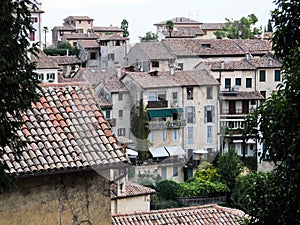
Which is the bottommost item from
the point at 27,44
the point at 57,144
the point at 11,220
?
the point at 11,220

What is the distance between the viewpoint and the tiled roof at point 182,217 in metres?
8.12

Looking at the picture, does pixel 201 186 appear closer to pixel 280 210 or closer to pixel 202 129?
pixel 202 129

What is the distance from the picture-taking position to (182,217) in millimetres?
8297

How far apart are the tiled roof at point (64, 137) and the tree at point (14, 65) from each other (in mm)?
685

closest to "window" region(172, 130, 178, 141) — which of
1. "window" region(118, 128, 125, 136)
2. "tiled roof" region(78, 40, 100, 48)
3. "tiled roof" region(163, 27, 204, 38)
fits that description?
"window" region(118, 128, 125, 136)

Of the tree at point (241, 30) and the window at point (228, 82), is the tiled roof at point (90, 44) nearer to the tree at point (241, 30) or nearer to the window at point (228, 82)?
the window at point (228, 82)

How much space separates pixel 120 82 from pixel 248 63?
15.5 m

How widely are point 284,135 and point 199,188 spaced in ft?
51.8

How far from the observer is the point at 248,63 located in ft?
81.0

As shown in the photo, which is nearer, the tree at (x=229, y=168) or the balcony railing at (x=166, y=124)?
the balcony railing at (x=166, y=124)

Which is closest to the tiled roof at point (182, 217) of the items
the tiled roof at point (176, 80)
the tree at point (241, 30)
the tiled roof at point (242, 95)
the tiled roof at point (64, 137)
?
the tiled roof at point (176, 80)

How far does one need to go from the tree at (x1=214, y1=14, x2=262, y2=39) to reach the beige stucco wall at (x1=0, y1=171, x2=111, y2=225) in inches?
1156

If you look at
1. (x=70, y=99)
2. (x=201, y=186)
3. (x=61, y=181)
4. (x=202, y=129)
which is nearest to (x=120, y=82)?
(x=202, y=129)

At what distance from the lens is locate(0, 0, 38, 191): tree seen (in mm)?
4582
